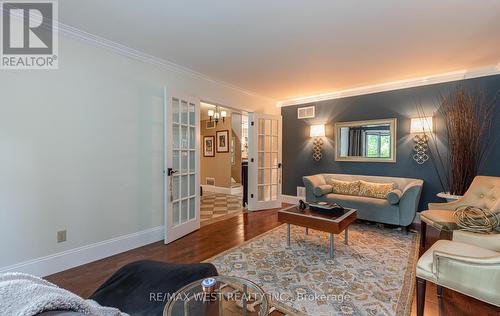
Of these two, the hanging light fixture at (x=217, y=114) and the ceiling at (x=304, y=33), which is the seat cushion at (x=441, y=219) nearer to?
the ceiling at (x=304, y=33)

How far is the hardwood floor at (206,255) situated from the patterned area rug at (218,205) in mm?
451

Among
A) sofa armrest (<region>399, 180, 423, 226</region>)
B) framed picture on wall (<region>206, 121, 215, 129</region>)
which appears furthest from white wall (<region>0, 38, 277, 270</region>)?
framed picture on wall (<region>206, 121, 215, 129</region>)

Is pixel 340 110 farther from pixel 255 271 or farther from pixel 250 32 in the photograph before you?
pixel 255 271

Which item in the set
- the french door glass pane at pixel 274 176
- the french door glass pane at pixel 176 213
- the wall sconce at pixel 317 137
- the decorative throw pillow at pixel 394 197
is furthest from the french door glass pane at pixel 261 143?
the decorative throw pillow at pixel 394 197

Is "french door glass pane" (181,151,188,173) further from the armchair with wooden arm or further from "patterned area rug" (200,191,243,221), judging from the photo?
the armchair with wooden arm

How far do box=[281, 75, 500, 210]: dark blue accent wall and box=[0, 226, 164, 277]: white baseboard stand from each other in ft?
10.7

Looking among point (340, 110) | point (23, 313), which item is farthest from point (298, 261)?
point (340, 110)

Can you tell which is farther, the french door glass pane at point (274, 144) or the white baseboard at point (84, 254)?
the french door glass pane at point (274, 144)

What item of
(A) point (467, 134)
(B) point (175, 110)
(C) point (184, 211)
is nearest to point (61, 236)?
(C) point (184, 211)

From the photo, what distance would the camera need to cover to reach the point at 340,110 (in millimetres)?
4547

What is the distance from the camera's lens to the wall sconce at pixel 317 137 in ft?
15.4

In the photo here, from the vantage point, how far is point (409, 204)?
323cm

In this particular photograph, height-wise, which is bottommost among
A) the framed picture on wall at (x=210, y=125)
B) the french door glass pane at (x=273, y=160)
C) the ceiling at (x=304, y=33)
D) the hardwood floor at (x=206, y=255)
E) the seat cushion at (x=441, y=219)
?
the hardwood floor at (x=206, y=255)

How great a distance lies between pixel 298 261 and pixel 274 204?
2.48 meters
